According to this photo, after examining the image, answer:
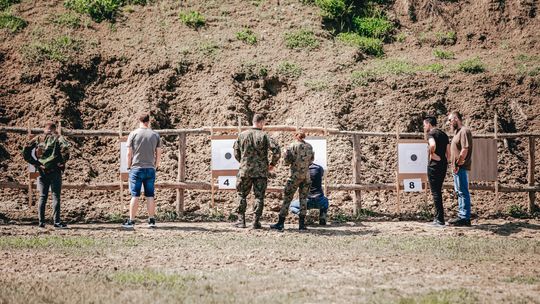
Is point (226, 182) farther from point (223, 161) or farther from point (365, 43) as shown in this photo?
point (365, 43)

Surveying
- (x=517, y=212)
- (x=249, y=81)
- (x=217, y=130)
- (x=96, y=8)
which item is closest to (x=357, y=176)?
(x=217, y=130)

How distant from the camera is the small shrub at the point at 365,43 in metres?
22.5

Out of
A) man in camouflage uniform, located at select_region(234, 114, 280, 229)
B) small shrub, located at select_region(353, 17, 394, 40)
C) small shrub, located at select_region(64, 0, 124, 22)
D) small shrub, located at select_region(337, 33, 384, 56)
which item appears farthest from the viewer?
small shrub, located at select_region(353, 17, 394, 40)

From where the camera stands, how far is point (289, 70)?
20.7 metres

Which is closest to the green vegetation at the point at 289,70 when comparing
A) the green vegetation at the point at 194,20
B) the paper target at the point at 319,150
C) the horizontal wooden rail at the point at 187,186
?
the green vegetation at the point at 194,20

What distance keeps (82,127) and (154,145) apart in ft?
22.1

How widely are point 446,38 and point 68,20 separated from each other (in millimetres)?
14589

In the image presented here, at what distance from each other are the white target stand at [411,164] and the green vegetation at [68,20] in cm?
1348

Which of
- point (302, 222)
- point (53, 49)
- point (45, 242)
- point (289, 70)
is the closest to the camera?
point (45, 242)

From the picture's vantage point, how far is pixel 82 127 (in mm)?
18859

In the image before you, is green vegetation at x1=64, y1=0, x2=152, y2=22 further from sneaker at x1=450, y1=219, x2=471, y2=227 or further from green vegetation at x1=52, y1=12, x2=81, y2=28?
sneaker at x1=450, y1=219, x2=471, y2=227

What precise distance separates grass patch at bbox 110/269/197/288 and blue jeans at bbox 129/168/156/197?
15.2ft

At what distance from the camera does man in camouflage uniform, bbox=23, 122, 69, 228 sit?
1298cm

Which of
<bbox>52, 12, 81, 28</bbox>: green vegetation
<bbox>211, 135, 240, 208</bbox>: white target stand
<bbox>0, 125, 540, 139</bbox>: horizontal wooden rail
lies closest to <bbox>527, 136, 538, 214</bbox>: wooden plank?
<bbox>0, 125, 540, 139</bbox>: horizontal wooden rail
